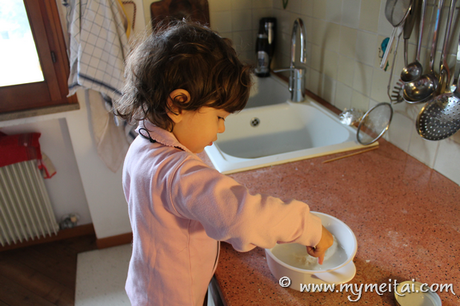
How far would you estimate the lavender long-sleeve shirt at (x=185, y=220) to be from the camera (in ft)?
1.80

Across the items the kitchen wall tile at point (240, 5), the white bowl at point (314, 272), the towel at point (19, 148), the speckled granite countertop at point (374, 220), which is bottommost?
the towel at point (19, 148)

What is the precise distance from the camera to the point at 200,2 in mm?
1820

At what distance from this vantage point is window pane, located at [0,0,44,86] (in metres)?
→ 1.54

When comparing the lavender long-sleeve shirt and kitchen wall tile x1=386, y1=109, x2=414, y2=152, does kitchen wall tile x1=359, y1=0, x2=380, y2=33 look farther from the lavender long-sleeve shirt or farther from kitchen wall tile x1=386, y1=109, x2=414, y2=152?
the lavender long-sleeve shirt

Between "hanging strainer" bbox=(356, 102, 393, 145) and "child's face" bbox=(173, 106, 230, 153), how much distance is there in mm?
643

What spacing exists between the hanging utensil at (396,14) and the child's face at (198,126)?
2.04ft

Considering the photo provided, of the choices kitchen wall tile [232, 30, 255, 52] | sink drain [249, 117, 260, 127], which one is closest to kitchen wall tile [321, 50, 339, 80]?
sink drain [249, 117, 260, 127]

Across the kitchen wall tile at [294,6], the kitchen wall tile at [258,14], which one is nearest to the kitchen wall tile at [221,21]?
the kitchen wall tile at [258,14]

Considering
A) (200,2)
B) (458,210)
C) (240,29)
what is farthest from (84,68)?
(458,210)

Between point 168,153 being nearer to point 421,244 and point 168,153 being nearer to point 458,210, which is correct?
point 421,244

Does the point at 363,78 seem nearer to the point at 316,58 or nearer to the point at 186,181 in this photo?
the point at 316,58

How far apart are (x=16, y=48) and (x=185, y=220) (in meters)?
1.40

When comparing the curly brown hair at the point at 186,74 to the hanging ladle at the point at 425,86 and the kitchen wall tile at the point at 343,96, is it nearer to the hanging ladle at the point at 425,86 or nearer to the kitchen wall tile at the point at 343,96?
the hanging ladle at the point at 425,86

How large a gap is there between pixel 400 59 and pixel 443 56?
0.19 meters
